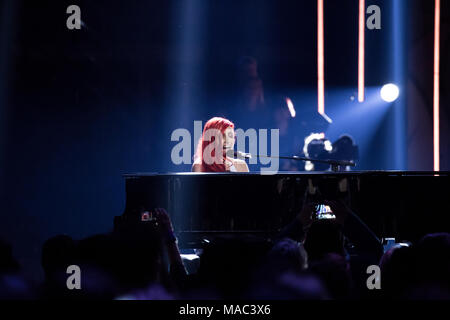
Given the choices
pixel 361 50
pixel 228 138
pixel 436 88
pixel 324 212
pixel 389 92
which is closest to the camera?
pixel 324 212

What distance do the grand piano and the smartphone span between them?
0.11 meters

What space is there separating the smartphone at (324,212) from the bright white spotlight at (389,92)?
4.40 m

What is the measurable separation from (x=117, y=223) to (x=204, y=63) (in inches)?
172

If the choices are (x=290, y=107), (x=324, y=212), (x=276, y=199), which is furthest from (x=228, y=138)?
(x=290, y=107)

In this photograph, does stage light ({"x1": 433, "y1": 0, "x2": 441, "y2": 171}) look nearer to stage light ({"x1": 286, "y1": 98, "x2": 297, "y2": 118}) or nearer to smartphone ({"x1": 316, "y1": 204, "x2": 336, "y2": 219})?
stage light ({"x1": 286, "y1": 98, "x2": 297, "y2": 118})

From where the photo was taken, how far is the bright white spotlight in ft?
23.9

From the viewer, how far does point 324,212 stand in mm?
3527

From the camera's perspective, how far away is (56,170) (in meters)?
7.16

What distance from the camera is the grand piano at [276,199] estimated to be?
368 cm

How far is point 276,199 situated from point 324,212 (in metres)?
0.40

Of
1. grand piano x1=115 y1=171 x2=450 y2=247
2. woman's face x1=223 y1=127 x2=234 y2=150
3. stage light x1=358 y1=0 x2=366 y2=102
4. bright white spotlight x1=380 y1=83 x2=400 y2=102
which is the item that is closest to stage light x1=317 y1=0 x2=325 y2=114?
stage light x1=358 y1=0 x2=366 y2=102

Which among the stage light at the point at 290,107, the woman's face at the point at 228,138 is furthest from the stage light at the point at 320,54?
the woman's face at the point at 228,138

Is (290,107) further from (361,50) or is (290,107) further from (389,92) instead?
(389,92)
